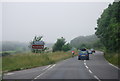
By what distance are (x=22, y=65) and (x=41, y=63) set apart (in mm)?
5148

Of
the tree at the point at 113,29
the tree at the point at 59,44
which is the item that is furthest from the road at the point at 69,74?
the tree at the point at 59,44

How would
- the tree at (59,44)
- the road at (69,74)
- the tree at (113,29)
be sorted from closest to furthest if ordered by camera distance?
the road at (69,74) → the tree at (113,29) → the tree at (59,44)

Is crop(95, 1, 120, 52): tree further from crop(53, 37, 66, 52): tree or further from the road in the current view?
crop(53, 37, 66, 52): tree

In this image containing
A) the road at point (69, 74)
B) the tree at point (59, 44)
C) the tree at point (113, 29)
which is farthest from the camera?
the tree at point (59, 44)

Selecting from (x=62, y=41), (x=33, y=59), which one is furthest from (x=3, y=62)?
(x=62, y=41)

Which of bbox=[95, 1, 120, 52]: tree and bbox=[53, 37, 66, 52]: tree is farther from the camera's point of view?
bbox=[53, 37, 66, 52]: tree

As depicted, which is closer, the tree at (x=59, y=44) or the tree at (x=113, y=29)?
the tree at (x=113, y=29)

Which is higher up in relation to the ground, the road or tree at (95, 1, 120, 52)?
tree at (95, 1, 120, 52)

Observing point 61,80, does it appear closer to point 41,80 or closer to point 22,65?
point 41,80

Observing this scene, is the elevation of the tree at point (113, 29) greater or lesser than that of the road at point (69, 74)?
greater

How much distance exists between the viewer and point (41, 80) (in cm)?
1602

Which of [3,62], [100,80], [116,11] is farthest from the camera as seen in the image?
[116,11]

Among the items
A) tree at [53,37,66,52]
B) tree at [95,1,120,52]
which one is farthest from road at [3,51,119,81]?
tree at [53,37,66,52]

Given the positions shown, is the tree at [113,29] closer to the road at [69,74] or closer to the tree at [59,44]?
the road at [69,74]
